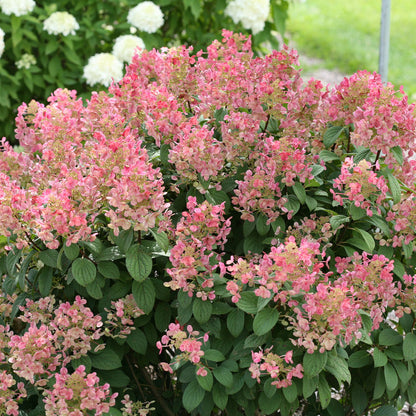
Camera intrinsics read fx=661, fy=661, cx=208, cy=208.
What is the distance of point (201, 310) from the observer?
1721mm

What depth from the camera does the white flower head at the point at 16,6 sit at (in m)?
4.36

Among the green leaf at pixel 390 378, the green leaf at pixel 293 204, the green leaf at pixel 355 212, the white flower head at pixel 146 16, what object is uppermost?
the white flower head at pixel 146 16

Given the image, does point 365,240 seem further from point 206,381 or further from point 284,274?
point 206,381

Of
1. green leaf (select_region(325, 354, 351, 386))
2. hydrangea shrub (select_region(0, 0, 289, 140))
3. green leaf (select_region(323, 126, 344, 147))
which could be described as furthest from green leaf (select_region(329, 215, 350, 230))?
hydrangea shrub (select_region(0, 0, 289, 140))

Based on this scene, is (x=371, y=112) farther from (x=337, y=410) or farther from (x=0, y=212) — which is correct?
(x=0, y=212)

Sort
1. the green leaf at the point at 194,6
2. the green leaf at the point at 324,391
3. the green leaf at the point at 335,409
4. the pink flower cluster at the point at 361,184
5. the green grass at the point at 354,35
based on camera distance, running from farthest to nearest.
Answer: the green grass at the point at 354,35
the green leaf at the point at 194,6
the green leaf at the point at 335,409
the pink flower cluster at the point at 361,184
the green leaf at the point at 324,391

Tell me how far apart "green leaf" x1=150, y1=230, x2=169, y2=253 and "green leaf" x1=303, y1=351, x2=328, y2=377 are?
436mm

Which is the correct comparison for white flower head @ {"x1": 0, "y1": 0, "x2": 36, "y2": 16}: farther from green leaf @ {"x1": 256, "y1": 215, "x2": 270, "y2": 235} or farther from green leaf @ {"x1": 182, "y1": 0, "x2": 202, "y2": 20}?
green leaf @ {"x1": 256, "y1": 215, "x2": 270, "y2": 235}

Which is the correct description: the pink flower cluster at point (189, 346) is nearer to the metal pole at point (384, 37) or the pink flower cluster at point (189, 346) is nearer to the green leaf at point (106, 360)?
the green leaf at point (106, 360)

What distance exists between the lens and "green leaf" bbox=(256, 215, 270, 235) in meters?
1.90

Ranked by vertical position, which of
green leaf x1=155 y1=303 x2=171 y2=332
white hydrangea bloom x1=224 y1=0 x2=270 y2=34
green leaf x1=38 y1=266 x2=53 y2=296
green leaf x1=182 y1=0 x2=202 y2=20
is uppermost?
white hydrangea bloom x1=224 y1=0 x2=270 y2=34

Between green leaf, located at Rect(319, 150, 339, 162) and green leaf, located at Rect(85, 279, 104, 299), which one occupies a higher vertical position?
green leaf, located at Rect(319, 150, 339, 162)

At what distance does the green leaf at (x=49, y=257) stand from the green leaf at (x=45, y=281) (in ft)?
0.25

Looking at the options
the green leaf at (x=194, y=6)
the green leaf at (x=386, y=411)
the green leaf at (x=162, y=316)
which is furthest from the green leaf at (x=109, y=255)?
the green leaf at (x=194, y=6)
